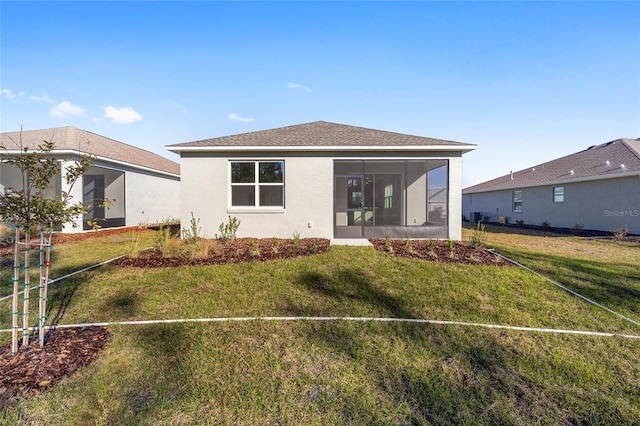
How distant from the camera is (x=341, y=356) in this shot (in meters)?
3.01

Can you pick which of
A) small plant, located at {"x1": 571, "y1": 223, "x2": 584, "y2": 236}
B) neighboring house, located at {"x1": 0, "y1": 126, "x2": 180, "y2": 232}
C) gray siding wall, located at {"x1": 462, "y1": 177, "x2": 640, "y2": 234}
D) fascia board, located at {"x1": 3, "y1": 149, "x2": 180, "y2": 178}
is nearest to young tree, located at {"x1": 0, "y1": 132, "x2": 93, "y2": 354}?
fascia board, located at {"x1": 3, "y1": 149, "x2": 180, "y2": 178}

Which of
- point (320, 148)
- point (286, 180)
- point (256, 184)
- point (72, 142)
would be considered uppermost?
point (72, 142)

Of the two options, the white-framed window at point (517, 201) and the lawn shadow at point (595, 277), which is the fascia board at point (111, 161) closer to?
the lawn shadow at point (595, 277)

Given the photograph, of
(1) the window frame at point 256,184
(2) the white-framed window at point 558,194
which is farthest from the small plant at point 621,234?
(1) the window frame at point 256,184

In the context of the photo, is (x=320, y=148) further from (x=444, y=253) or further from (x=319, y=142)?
(x=444, y=253)

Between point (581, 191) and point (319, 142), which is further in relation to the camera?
point (581, 191)

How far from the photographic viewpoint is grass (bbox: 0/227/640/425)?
2.26 meters

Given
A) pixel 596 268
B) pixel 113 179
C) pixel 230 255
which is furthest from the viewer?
pixel 113 179

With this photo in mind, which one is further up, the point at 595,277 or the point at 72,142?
the point at 72,142

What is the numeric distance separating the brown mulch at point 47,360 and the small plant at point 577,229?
58.1 feet

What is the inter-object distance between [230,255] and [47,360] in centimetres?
409

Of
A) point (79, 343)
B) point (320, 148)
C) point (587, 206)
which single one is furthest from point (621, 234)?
point (79, 343)

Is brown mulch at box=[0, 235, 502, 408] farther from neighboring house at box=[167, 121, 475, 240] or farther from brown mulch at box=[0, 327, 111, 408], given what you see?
neighboring house at box=[167, 121, 475, 240]

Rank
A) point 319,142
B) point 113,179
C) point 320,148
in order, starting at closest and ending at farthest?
point 320,148, point 319,142, point 113,179
